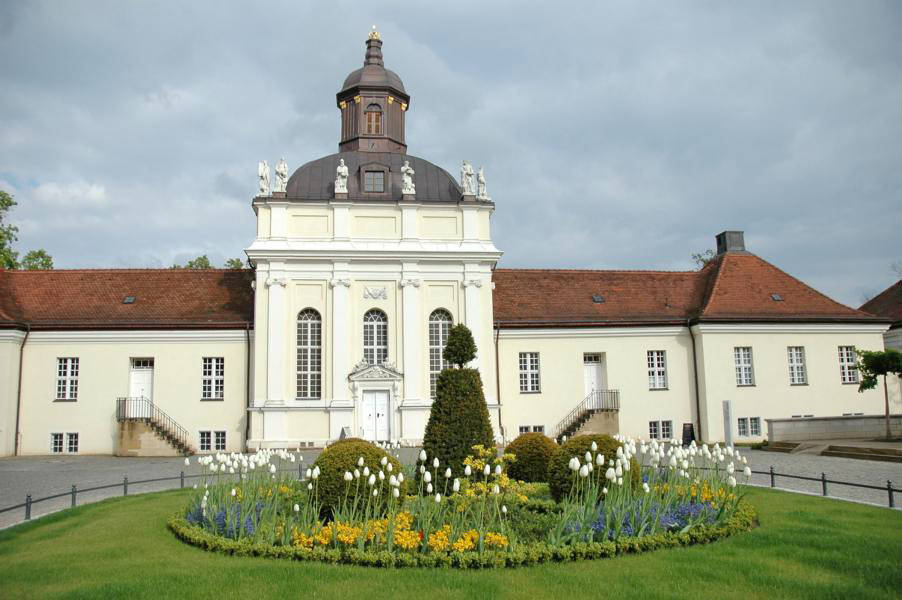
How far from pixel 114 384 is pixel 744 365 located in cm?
2755

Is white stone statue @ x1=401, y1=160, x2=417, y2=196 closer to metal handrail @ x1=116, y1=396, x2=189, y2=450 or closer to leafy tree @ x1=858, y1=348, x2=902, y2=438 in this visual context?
→ metal handrail @ x1=116, y1=396, x2=189, y2=450

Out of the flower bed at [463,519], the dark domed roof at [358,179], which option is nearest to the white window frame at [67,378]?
the dark domed roof at [358,179]

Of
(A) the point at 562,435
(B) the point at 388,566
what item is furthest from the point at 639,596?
(A) the point at 562,435

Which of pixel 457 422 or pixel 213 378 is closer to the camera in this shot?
pixel 457 422

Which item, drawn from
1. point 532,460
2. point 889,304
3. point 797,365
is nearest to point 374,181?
point 532,460

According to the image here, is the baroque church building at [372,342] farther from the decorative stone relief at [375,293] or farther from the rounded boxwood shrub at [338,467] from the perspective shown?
the rounded boxwood shrub at [338,467]

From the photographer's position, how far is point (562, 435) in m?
30.3

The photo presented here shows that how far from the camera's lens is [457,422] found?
14727mm

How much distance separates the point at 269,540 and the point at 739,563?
21.7 ft

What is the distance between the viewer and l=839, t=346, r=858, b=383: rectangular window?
3250 centimetres

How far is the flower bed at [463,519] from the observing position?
9914mm

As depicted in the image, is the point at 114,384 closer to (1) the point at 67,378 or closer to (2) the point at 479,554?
(1) the point at 67,378

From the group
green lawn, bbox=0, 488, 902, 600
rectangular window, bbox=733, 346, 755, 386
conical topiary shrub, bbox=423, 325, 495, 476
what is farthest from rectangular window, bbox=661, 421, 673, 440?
green lawn, bbox=0, 488, 902, 600

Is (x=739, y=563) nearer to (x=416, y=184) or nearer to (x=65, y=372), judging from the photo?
(x=416, y=184)
